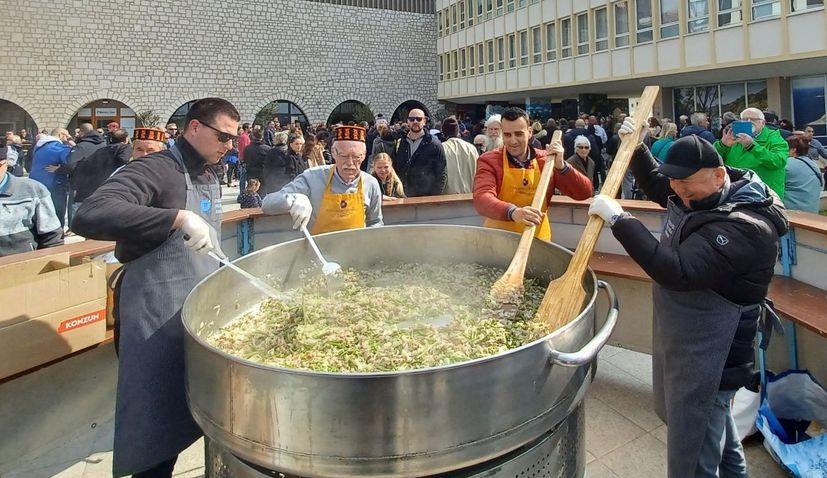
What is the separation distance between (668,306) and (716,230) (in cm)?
39

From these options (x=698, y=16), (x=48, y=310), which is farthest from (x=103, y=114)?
(x=48, y=310)

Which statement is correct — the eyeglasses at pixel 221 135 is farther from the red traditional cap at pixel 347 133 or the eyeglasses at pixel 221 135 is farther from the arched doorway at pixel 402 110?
the arched doorway at pixel 402 110

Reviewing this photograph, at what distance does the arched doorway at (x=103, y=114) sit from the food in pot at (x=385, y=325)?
28085 mm

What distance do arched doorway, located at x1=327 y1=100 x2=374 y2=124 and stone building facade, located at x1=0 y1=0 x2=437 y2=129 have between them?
0.47 meters

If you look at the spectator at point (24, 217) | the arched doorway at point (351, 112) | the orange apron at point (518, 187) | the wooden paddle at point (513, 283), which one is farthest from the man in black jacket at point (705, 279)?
the arched doorway at point (351, 112)

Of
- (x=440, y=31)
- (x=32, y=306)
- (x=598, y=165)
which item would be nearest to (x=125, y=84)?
(x=440, y=31)

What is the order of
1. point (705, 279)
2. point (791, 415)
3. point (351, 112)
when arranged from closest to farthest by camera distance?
point (705, 279), point (791, 415), point (351, 112)

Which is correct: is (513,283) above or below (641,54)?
below

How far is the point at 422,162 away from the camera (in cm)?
526

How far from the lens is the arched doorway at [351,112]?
102 feet

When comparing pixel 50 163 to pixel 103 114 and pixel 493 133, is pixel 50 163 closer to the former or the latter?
pixel 493 133

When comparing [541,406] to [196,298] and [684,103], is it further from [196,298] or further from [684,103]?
[684,103]

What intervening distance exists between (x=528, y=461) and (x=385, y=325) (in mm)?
702

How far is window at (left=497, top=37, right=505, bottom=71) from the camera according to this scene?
2813 centimetres
